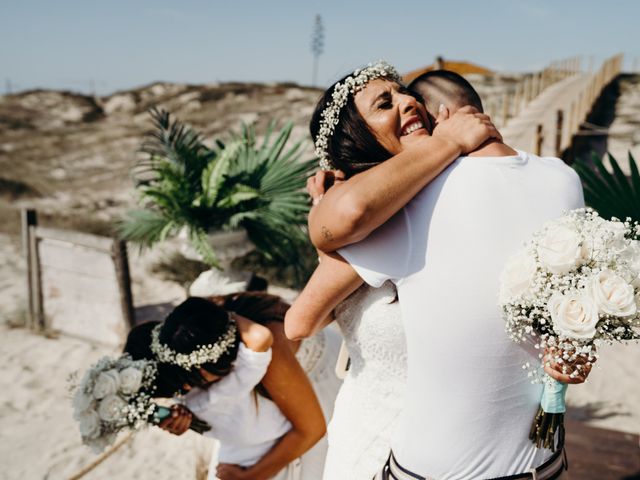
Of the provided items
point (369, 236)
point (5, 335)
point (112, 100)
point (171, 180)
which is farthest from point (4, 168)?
point (369, 236)

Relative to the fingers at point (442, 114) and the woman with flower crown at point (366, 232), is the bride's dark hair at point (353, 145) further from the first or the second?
the fingers at point (442, 114)

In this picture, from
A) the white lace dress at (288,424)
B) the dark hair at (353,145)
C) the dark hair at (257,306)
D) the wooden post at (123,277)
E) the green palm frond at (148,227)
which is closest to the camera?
the dark hair at (353,145)

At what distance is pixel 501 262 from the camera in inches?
50.1

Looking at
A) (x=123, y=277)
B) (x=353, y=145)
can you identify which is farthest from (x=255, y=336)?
(x=123, y=277)

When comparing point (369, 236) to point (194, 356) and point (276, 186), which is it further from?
point (276, 186)

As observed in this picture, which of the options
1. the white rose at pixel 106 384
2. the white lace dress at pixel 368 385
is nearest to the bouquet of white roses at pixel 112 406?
the white rose at pixel 106 384

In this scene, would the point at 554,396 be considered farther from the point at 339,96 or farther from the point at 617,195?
the point at 617,195

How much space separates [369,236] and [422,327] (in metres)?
0.26

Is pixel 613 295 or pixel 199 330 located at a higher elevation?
pixel 613 295

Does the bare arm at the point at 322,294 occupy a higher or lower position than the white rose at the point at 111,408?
higher

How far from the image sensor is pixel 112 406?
2.46 metres

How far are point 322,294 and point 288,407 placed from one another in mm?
1329

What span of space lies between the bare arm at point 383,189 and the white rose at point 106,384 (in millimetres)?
1581

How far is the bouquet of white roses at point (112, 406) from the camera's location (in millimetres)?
2447
